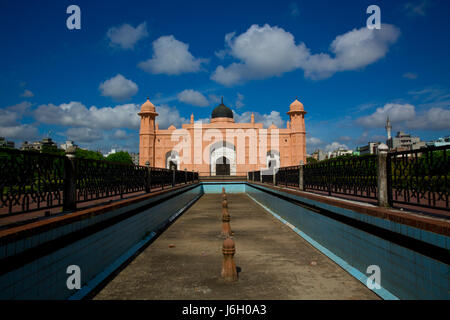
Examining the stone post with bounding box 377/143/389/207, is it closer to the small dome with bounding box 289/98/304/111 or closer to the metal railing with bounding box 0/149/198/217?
the metal railing with bounding box 0/149/198/217

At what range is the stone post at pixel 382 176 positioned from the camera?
422 cm

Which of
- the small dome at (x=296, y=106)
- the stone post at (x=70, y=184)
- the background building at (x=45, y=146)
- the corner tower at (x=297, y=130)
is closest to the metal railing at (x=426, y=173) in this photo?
the stone post at (x=70, y=184)

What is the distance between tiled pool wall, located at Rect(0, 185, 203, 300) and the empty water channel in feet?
0.03

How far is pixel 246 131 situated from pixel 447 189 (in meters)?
34.9

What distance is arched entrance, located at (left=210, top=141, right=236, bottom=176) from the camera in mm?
38725

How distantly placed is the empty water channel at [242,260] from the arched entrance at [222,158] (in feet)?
104

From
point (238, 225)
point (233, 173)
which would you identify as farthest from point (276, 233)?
point (233, 173)

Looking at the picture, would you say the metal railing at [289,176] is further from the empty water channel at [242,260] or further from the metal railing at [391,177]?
the empty water channel at [242,260]

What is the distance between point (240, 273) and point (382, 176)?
2.65 meters

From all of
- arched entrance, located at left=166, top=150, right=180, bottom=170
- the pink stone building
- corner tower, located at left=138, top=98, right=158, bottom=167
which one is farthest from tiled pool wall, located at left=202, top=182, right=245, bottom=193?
corner tower, located at left=138, top=98, right=158, bottom=167

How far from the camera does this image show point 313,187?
833 cm

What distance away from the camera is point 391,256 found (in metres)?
3.34

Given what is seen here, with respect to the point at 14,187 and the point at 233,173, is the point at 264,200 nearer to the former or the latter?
the point at 14,187

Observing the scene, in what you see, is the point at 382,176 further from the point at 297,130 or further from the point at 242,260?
the point at 297,130
